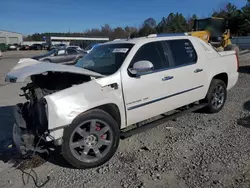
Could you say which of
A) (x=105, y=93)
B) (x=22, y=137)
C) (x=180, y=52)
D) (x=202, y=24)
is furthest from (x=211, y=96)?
(x=202, y=24)

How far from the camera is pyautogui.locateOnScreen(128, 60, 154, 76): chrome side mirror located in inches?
151

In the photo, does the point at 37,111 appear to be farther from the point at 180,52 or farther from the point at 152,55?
the point at 180,52

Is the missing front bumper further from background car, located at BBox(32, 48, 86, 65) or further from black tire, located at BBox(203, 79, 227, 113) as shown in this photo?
background car, located at BBox(32, 48, 86, 65)

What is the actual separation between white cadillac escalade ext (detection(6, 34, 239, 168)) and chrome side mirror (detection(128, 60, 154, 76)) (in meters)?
0.02

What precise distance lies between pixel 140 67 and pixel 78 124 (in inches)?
50.2

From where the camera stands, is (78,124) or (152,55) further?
(152,55)

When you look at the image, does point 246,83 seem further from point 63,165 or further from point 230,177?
point 63,165

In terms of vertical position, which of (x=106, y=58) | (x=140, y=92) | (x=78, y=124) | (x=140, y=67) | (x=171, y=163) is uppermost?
(x=106, y=58)

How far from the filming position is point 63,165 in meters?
3.79

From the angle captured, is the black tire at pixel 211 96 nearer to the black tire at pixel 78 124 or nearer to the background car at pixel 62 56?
the black tire at pixel 78 124

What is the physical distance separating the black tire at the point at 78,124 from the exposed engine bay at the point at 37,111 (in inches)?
11.3

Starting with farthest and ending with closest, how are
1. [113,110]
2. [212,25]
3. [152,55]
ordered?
[212,25] < [152,55] < [113,110]

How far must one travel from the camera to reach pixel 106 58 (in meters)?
4.53

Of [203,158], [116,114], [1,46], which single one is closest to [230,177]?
[203,158]
